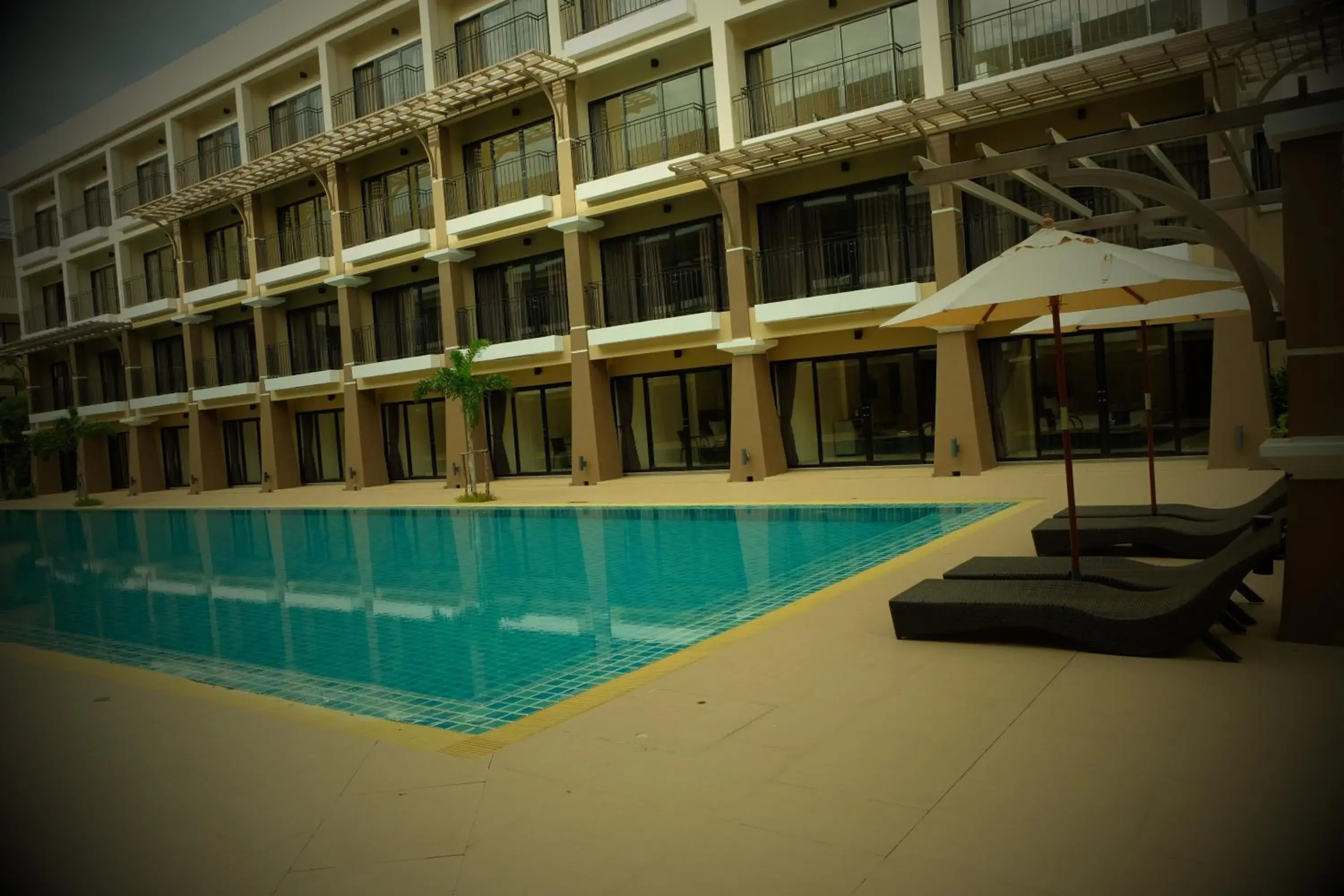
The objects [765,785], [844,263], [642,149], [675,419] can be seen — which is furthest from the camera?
[675,419]

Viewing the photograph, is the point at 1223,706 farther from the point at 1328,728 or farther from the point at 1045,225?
the point at 1045,225

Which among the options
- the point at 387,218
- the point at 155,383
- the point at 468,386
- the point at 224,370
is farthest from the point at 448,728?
the point at 155,383

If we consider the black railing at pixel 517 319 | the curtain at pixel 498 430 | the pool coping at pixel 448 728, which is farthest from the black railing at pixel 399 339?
the pool coping at pixel 448 728

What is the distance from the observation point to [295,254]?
95.7 ft

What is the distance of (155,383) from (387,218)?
12869 millimetres

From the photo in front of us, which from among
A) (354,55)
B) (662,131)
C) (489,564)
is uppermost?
(354,55)

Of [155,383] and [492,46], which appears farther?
[155,383]

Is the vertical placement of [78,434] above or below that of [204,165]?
below

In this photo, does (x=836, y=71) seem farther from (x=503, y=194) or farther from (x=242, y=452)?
(x=242, y=452)

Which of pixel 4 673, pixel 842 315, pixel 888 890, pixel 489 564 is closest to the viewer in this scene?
pixel 4 673

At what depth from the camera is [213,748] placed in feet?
17.1

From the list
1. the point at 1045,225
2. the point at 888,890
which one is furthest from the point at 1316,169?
the point at 888,890

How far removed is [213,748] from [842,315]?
15055mm

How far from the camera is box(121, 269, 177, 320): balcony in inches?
1288
